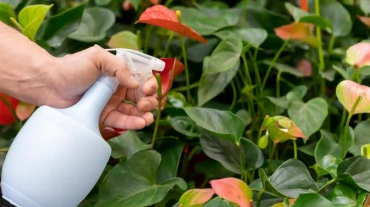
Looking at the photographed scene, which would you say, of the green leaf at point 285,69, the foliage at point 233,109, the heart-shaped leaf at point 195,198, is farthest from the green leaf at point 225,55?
the heart-shaped leaf at point 195,198

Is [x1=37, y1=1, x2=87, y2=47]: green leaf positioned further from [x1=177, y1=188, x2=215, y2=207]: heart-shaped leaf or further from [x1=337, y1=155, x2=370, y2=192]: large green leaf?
[x1=337, y1=155, x2=370, y2=192]: large green leaf

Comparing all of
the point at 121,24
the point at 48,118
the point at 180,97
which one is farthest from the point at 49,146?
the point at 121,24

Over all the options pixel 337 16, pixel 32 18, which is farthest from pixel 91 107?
pixel 337 16

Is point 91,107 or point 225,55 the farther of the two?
point 225,55

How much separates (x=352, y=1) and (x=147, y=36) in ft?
1.44

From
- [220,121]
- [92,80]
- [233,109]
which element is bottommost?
[233,109]

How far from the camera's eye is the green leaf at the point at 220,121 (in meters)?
0.60

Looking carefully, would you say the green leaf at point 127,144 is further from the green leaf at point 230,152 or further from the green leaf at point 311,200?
the green leaf at point 311,200

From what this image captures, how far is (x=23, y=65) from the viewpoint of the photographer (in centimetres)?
51

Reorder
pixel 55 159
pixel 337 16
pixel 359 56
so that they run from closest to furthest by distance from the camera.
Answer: pixel 55 159 < pixel 359 56 < pixel 337 16

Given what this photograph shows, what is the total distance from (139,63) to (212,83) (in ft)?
0.79

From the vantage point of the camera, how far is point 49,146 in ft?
1.44

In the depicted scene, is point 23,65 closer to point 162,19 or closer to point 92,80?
point 92,80

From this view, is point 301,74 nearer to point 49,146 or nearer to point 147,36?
point 147,36
